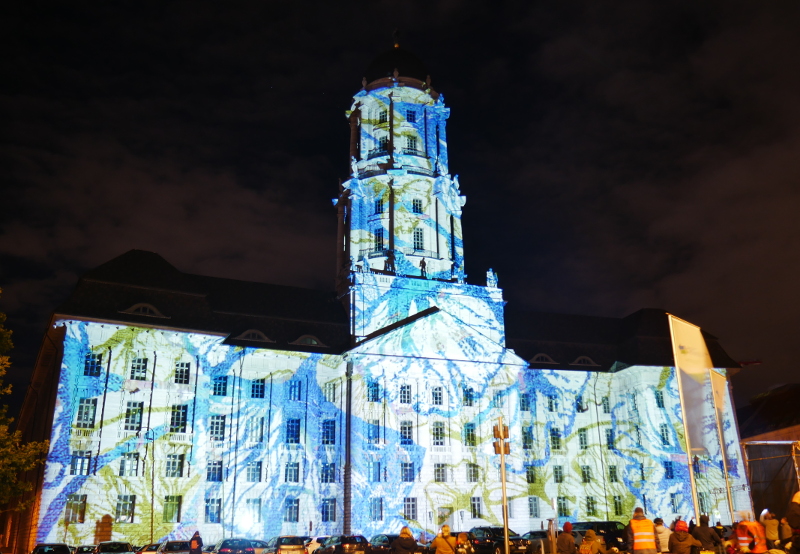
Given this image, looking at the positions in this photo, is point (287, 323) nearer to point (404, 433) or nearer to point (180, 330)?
point (180, 330)

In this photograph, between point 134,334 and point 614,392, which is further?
point 614,392

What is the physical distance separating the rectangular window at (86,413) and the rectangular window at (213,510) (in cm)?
818

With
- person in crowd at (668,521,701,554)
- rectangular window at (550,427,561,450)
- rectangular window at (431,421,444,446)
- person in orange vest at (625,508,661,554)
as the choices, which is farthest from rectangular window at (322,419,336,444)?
person in orange vest at (625,508,661,554)

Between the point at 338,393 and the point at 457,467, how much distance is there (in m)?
9.31

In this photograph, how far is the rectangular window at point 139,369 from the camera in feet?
146

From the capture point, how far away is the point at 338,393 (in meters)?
49.3

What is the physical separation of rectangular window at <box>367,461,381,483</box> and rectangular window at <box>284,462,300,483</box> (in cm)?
447

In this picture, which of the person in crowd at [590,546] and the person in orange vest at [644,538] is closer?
the person in orange vest at [644,538]

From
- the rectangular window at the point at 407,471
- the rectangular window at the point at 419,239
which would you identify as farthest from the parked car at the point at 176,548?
the rectangular window at the point at 419,239

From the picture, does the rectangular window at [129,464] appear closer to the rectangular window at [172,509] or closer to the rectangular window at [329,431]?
the rectangular window at [172,509]

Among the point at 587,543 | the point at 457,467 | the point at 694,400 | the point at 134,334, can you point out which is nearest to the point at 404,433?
the point at 457,467

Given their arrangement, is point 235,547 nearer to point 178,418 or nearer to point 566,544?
point 178,418

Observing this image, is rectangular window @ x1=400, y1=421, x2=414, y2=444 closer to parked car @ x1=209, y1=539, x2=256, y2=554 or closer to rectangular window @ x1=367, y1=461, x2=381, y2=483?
rectangular window @ x1=367, y1=461, x2=381, y2=483

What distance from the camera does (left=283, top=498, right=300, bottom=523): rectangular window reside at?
45.3m
